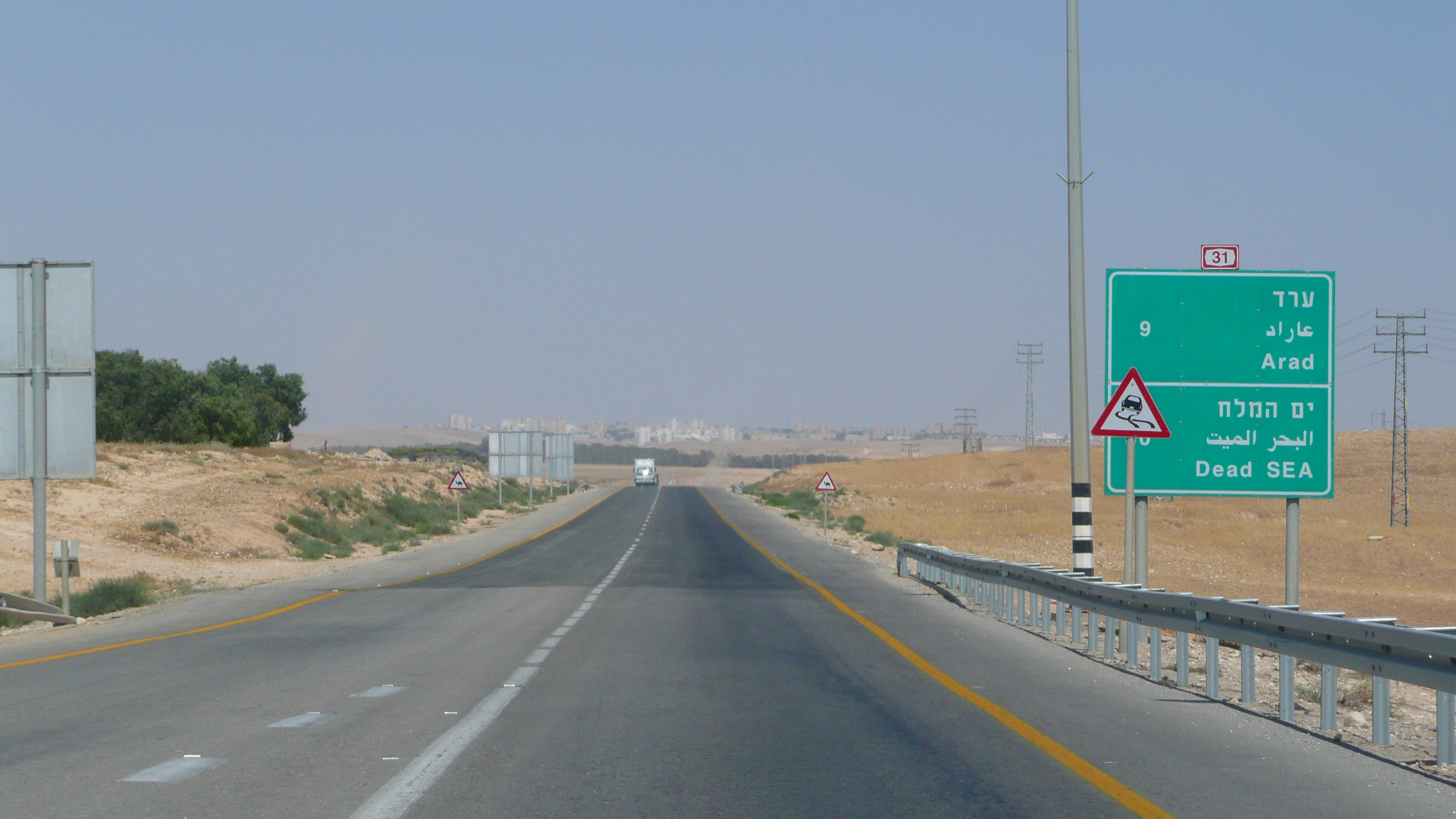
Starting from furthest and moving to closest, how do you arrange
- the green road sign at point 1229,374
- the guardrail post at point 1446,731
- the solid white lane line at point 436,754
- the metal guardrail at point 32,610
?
1. the metal guardrail at point 32,610
2. the green road sign at point 1229,374
3. the guardrail post at point 1446,731
4. the solid white lane line at point 436,754

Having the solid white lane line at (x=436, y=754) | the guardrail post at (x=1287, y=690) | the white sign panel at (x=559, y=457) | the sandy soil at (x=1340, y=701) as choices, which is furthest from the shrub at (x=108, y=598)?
the white sign panel at (x=559, y=457)

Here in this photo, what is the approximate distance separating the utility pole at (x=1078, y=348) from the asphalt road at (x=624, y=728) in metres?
1.57

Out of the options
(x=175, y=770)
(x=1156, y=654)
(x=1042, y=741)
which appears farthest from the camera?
(x=1156, y=654)

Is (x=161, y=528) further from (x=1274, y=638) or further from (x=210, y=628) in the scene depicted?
(x=1274, y=638)

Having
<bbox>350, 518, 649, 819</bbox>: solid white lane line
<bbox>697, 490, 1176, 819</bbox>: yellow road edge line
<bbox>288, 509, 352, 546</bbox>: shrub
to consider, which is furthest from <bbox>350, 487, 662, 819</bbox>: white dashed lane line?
<bbox>288, 509, 352, 546</bbox>: shrub

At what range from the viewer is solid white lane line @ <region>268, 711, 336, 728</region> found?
9250 mm

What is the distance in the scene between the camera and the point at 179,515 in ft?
138

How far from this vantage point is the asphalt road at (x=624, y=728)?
6965 millimetres

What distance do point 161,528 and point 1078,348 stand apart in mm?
30067

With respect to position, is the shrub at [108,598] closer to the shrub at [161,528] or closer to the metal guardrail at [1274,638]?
the metal guardrail at [1274,638]

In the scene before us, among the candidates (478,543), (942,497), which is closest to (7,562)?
(478,543)

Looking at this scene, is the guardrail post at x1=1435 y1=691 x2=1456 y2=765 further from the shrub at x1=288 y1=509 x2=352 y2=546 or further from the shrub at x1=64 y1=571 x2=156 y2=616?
the shrub at x1=288 y1=509 x2=352 y2=546

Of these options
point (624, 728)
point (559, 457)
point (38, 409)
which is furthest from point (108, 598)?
point (559, 457)

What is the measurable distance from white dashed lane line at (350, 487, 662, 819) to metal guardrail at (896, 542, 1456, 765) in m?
5.65
